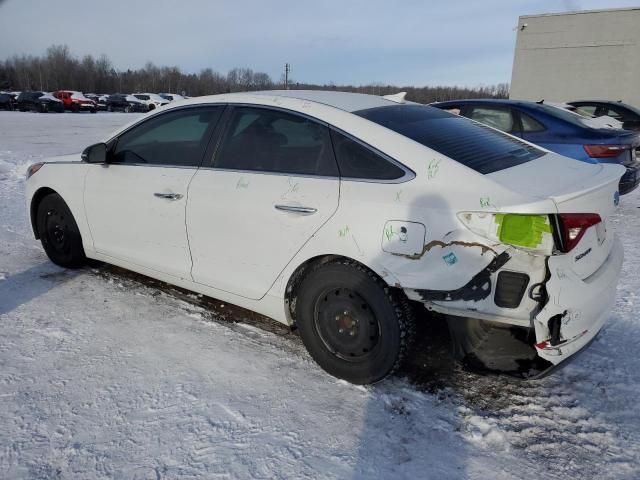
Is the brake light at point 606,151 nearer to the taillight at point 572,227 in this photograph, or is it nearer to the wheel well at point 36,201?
the taillight at point 572,227

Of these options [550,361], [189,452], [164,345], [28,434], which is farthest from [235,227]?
[550,361]

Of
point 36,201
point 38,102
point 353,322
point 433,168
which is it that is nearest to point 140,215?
point 36,201

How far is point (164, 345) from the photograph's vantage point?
3244 millimetres

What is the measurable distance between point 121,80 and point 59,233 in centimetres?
8534

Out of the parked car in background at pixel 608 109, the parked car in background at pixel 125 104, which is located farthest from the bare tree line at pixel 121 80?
the parked car in background at pixel 608 109

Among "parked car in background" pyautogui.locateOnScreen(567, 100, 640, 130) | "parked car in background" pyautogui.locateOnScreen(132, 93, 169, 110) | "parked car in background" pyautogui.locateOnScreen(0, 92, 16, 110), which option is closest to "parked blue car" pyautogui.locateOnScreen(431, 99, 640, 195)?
"parked car in background" pyautogui.locateOnScreen(567, 100, 640, 130)

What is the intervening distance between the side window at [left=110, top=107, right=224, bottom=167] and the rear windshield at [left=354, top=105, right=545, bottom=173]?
116 centimetres

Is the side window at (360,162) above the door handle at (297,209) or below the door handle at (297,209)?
above

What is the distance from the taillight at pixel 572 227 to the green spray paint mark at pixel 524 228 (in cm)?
8

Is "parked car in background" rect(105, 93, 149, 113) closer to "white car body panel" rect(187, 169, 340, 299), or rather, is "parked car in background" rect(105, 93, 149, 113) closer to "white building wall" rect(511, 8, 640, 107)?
"white building wall" rect(511, 8, 640, 107)

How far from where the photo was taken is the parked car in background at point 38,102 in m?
34.5

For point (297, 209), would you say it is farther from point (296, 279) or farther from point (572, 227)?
point (572, 227)

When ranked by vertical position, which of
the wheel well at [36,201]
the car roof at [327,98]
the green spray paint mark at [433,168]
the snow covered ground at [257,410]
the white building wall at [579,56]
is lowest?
the snow covered ground at [257,410]

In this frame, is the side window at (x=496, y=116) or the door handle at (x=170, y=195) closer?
the door handle at (x=170, y=195)
